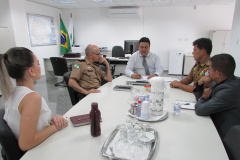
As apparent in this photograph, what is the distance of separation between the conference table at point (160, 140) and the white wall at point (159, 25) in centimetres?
567

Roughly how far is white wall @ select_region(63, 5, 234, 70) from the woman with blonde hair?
20.3 feet

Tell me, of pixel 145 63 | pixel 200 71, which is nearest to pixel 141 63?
pixel 145 63

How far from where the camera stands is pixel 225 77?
4.78 feet

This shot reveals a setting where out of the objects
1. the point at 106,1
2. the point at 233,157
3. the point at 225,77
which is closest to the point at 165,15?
the point at 106,1

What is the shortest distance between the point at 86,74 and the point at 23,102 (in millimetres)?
1361

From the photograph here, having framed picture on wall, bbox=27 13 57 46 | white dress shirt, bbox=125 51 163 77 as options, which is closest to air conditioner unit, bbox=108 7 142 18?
framed picture on wall, bbox=27 13 57 46

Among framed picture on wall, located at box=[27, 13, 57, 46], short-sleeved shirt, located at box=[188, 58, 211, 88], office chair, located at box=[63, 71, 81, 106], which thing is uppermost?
framed picture on wall, located at box=[27, 13, 57, 46]

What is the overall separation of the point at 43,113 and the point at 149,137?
732 mm

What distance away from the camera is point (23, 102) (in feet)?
3.29

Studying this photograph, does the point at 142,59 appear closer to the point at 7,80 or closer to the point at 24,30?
the point at 7,80

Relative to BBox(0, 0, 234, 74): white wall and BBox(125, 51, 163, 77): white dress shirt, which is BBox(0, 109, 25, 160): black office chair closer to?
BBox(125, 51, 163, 77): white dress shirt

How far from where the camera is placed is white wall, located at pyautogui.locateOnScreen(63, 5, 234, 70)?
6195 mm

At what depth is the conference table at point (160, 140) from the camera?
93 cm

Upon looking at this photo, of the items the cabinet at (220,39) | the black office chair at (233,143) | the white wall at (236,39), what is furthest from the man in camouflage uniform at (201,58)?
the cabinet at (220,39)
